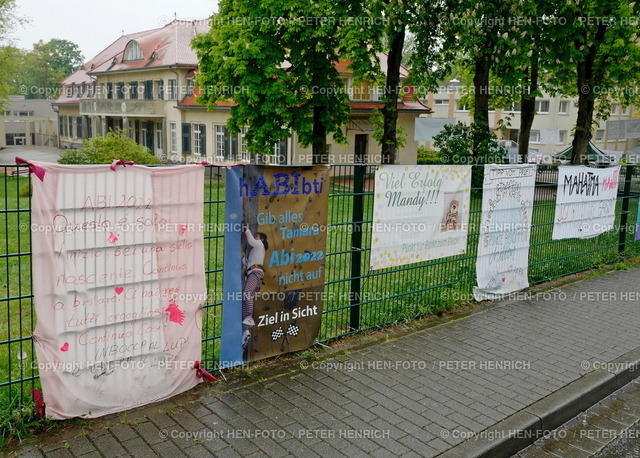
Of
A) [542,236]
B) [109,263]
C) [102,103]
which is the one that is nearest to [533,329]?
[542,236]

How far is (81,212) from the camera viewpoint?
4.32m

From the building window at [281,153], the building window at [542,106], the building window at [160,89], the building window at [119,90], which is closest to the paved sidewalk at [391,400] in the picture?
the building window at [281,153]

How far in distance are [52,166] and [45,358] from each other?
1.41 meters

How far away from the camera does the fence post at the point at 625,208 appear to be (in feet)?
34.8

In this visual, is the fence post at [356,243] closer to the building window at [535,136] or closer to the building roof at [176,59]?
the building roof at [176,59]

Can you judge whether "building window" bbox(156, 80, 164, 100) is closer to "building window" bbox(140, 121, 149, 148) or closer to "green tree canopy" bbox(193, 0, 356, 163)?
"building window" bbox(140, 121, 149, 148)

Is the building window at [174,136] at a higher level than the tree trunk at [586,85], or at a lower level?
lower

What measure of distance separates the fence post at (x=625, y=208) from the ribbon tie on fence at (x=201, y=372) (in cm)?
863

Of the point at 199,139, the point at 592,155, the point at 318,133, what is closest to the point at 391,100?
the point at 318,133

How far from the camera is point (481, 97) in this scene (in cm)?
2022

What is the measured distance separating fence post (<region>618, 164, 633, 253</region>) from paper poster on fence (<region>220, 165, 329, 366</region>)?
7.17m

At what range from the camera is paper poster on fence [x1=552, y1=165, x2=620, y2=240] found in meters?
9.22

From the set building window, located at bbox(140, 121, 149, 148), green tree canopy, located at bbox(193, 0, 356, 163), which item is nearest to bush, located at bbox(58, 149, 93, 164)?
green tree canopy, located at bbox(193, 0, 356, 163)

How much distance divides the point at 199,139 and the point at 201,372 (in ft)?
114
